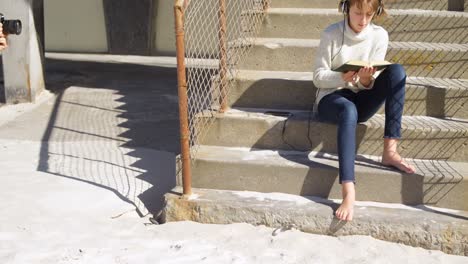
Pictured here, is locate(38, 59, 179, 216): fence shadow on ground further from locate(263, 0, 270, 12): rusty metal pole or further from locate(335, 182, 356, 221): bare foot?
locate(263, 0, 270, 12): rusty metal pole

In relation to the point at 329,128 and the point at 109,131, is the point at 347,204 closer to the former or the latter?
the point at 329,128

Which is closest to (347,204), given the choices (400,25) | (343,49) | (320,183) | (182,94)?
(320,183)

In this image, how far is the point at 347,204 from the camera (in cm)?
344

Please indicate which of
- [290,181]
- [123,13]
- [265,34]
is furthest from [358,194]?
[123,13]

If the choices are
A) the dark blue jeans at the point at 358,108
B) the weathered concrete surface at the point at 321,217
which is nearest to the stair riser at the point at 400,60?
the dark blue jeans at the point at 358,108

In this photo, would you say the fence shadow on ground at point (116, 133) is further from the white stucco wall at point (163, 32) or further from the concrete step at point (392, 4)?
the white stucco wall at point (163, 32)

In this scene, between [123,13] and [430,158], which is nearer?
[430,158]

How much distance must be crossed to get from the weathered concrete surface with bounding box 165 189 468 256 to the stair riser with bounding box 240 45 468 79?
1.30 metres

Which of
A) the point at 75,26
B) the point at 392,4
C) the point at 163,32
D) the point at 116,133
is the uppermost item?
the point at 392,4

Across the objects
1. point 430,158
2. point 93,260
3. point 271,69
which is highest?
point 271,69

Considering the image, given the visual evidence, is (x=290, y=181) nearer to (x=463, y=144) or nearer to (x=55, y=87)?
(x=463, y=144)

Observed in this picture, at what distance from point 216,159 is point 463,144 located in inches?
58.2

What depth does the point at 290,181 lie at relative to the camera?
3.75 meters

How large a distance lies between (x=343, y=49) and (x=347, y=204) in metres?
0.94
